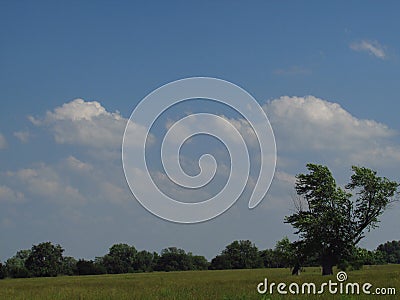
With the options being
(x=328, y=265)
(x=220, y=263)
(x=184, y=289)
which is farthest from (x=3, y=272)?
(x=184, y=289)

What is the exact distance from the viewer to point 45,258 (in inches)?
4358

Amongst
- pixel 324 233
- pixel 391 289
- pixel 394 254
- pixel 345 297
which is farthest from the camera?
pixel 394 254

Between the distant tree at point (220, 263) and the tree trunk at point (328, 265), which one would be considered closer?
the tree trunk at point (328, 265)

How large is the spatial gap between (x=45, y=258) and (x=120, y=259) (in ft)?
53.3

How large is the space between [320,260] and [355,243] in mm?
2966

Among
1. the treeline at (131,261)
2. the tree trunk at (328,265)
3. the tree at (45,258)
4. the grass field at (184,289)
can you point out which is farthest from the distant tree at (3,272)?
the tree trunk at (328,265)

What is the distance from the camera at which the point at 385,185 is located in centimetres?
4162

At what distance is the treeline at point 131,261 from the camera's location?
101 metres

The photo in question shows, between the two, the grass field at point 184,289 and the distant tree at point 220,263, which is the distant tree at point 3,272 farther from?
the grass field at point 184,289

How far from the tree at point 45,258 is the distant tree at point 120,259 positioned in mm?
9027

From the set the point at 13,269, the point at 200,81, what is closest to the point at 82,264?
the point at 13,269

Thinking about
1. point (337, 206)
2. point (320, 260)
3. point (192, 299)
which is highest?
point (337, 206)

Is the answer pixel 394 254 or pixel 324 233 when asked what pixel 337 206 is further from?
pixel 394 254

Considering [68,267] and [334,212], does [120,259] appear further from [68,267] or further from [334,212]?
[334,212]
